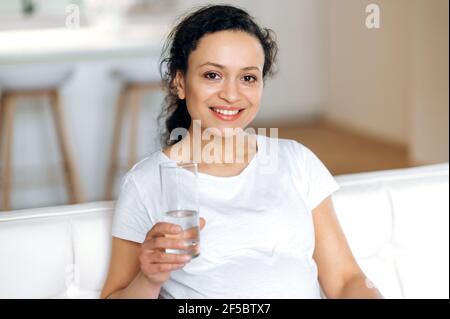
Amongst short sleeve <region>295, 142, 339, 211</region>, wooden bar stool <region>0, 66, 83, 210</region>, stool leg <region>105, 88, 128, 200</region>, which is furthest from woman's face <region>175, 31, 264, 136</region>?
stool leg <region>105, 88, 128, 200</region>

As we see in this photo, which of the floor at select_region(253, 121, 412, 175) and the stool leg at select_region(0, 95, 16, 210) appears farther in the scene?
the floor at select_region(253, 121, 412, 175)

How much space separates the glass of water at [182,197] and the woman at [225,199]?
0.36ft

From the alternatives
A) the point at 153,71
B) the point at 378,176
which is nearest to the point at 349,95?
the point at 153,71

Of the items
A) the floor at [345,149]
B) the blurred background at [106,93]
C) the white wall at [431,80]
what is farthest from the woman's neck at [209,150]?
the floor at [345,149]

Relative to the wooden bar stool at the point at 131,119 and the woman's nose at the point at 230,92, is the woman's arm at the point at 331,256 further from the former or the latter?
the wooden bar stool at the point at 131,119

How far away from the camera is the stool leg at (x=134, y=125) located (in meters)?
3.01

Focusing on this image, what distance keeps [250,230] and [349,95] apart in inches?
147

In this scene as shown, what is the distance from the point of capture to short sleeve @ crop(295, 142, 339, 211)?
3.90ft

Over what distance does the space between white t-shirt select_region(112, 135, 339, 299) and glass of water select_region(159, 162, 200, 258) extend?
11 centimetres

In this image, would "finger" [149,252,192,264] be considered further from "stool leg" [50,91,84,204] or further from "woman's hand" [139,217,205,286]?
"stool leg" [50,91,84,204]

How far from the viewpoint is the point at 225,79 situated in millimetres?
1112

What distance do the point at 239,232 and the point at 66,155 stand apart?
6.32ft

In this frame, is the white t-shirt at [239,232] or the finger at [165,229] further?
the white t-shirt at [239,232]

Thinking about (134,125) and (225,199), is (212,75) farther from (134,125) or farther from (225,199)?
(134,125)
